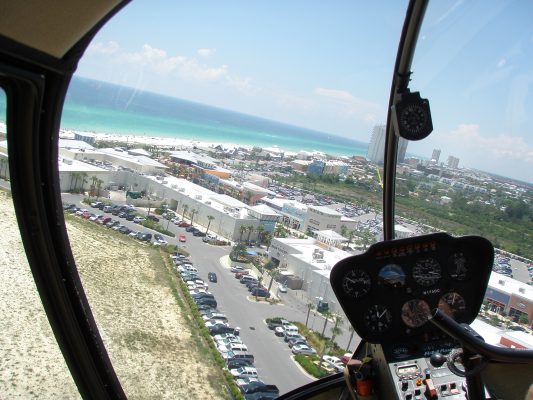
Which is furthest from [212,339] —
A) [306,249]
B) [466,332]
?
[466,332]

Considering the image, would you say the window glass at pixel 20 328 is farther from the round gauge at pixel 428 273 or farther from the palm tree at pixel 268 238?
the round gauge at pixel 428 273

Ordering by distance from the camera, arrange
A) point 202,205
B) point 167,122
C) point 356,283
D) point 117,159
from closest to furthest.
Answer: point 356,283
point 117,159
point 202,205
point 167,122

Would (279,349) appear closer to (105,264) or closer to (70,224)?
(105,264)

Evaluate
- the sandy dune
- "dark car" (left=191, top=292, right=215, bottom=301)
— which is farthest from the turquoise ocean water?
"dark car" (left=191, top=292, right=215, bottom=301)

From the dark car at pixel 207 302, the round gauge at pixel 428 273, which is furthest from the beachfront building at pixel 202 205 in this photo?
the round gauge at pixel 428 273

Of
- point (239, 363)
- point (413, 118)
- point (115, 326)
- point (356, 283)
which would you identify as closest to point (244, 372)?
point (239, 363)

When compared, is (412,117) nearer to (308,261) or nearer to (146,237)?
(308,261)
